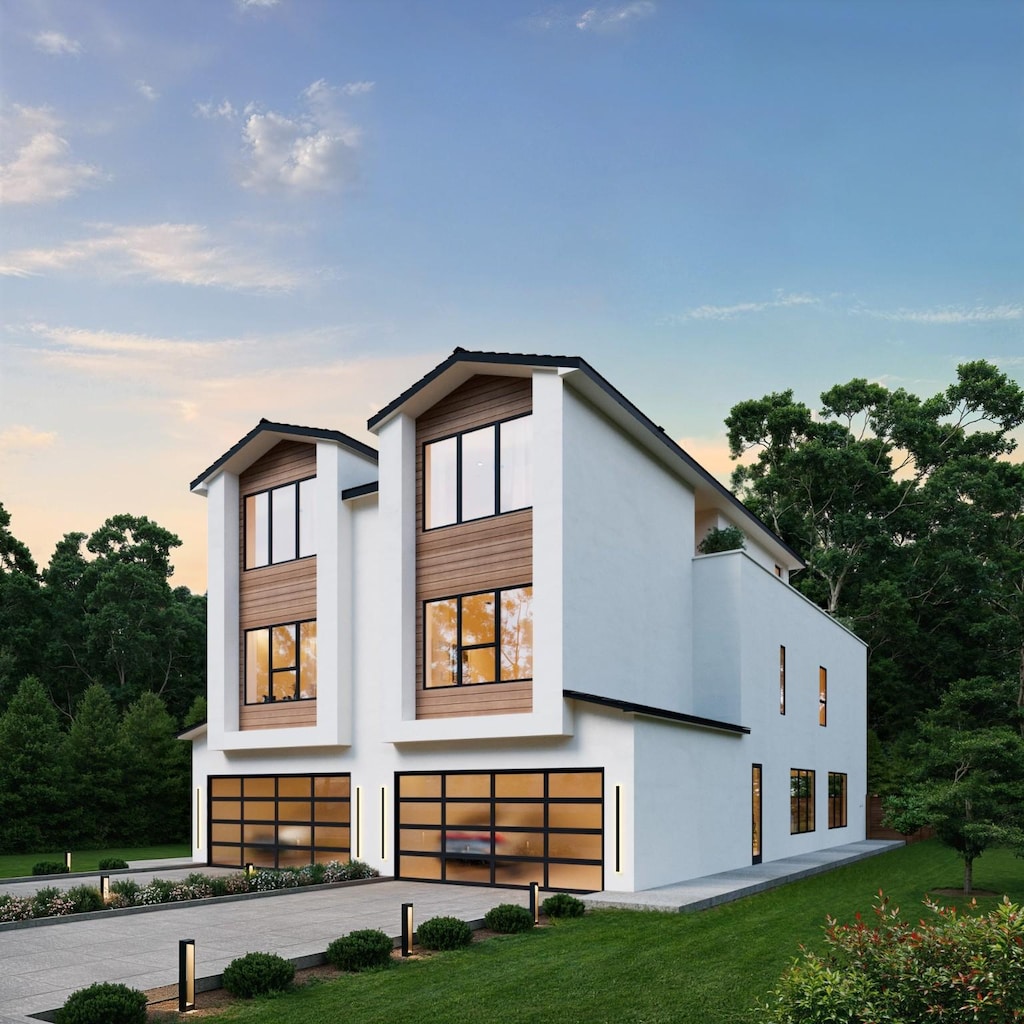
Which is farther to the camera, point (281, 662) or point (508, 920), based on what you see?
point (281, 662)

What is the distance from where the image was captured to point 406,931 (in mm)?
13062

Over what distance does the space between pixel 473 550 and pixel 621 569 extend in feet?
10.1

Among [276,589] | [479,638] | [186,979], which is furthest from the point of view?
[276,589]

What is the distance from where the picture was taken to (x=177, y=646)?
4916cm

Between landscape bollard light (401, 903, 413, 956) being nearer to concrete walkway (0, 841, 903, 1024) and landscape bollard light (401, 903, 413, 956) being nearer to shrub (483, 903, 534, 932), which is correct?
concrete walkway (0, 841, 903, 1024)

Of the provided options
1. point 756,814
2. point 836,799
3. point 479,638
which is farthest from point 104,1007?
point 836,799

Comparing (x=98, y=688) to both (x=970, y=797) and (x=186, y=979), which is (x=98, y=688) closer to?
(x=186, y=979)

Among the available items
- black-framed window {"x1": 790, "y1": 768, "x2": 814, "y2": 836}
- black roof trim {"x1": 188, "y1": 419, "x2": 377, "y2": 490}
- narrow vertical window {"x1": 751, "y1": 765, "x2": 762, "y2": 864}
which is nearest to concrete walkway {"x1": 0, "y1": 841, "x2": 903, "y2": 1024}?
narrow vertical window {"x1": 751, "y1": 765, "x2": 762, "y2": 864}

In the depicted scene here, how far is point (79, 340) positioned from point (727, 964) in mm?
19401

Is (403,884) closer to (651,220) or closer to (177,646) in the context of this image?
(651,220)

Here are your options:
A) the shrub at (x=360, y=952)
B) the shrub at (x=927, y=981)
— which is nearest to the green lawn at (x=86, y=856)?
the shrub at (x=360, y=952)

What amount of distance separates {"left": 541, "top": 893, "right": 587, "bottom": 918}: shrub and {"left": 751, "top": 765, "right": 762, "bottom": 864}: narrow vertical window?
28.9ft

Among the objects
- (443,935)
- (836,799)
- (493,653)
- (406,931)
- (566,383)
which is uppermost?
(566,383)

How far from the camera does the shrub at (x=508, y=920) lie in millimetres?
14648
